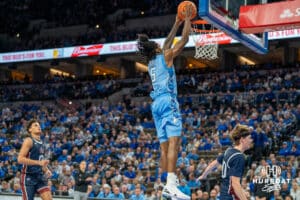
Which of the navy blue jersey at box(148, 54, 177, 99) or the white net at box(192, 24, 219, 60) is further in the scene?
the white net at box(192, 24, 219, 60)

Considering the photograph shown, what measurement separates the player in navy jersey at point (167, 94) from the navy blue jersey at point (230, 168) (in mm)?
628

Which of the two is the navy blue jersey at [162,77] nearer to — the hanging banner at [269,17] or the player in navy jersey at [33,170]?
the player in navy jersey at [33,170]

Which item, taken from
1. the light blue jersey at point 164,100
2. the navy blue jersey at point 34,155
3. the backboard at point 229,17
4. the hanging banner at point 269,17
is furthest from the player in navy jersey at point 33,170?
the hanging banner at point 269,17

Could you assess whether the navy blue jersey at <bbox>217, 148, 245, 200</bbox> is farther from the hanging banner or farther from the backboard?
the hanging banner

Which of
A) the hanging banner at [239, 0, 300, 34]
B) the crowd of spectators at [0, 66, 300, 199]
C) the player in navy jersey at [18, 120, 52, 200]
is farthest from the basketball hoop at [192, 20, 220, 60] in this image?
the player in navy jersey at [18, 120, 52, 200]

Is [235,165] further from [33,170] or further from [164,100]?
[33,170]

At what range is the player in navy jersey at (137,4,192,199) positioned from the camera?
6785 millimetres

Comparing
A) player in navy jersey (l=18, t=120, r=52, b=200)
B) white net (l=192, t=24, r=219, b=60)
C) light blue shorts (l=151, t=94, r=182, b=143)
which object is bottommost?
player in navy jersey (l=18, t=120, r=52, b=200)

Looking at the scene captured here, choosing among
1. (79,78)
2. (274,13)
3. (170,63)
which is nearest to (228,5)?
(274,13)

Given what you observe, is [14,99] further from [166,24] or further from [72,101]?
[166,24]

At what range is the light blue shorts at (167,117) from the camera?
6828 millimetres

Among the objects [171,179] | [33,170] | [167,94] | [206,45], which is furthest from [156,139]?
[171,179]

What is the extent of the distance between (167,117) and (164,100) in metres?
0.24

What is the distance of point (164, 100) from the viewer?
6945 millimetres
